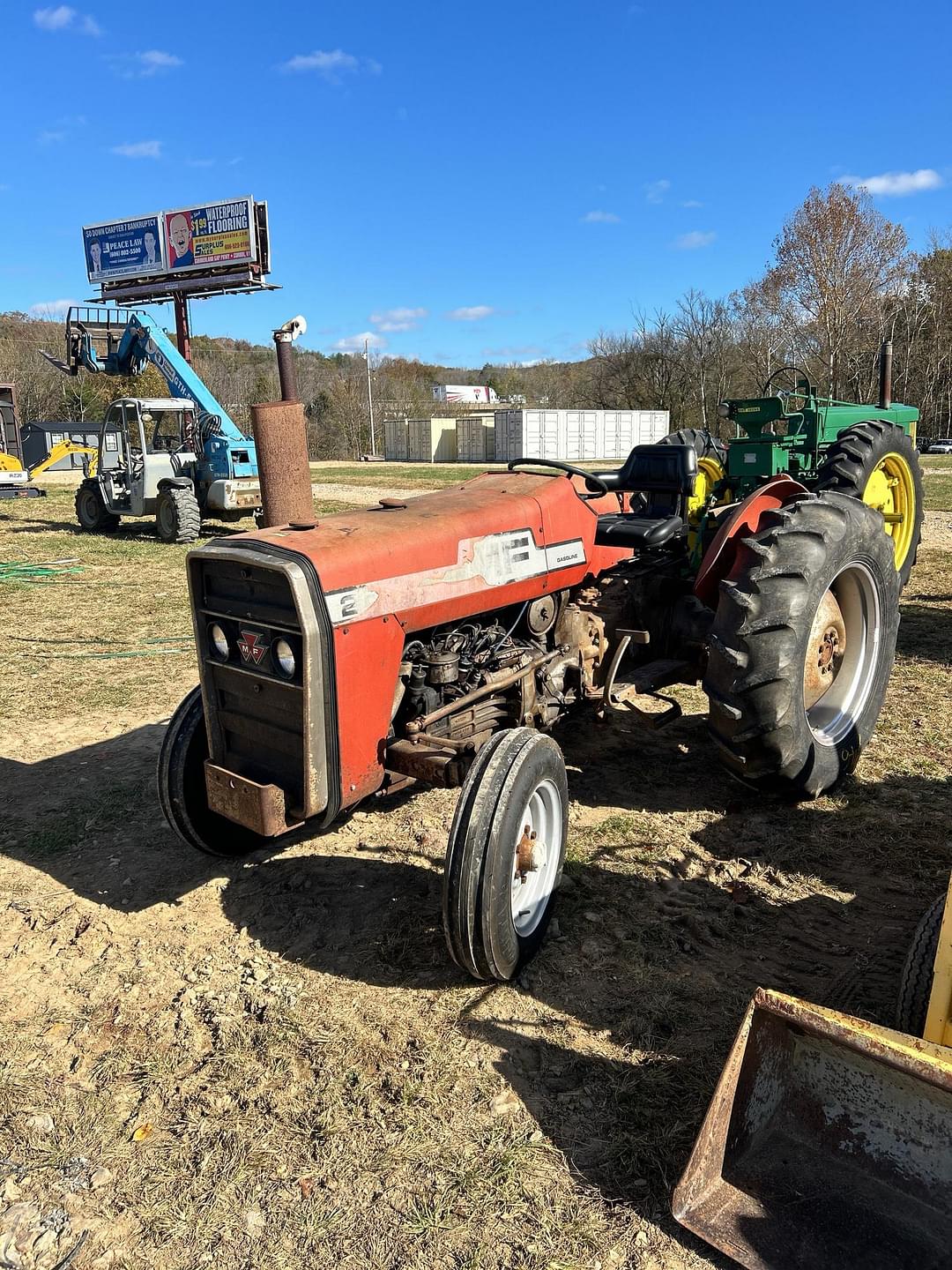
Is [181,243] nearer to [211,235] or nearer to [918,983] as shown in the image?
[211,235]

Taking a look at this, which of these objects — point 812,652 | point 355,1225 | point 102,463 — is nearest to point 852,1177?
point 355,1225

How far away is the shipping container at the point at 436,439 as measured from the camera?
140 feet

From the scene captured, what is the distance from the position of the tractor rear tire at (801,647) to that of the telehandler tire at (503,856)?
0.89m

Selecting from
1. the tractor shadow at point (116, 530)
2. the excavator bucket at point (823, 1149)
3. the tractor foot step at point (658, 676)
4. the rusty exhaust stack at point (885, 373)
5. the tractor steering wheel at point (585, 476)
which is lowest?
the excavator bucket at point (823, 1149)

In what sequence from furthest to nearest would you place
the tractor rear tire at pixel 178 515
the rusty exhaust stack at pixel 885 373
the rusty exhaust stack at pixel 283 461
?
the tractor rear tire at pixel 178 515 < the rusty exhaust stack at pixel 885 373 < the rusty exhaust stack at pixel 283 461

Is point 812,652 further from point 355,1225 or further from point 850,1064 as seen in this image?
point 355,1225

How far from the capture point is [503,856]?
274cm

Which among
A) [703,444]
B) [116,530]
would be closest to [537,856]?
[703,444]

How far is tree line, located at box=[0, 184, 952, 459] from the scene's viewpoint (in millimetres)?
31156

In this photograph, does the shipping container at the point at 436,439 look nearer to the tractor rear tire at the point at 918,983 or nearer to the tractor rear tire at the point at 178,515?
the tractor rear tire at the point at 178,515

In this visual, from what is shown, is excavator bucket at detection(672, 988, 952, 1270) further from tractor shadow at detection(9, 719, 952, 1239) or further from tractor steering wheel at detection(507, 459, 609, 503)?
tractor steering wheel at detection(507, 459, 609, 503)

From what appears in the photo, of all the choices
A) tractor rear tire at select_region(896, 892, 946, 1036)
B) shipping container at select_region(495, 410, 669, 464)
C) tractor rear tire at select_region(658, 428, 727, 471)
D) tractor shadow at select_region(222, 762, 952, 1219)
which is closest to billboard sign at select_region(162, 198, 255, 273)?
shipping container at select_region(495, 410, 669, 464)

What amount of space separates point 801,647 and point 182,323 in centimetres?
3100

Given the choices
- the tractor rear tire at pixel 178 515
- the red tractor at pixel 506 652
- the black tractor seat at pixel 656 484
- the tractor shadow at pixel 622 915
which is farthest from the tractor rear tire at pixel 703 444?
the tractor rear tire at pixel 178 515
